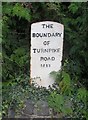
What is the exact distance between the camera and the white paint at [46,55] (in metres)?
4.15

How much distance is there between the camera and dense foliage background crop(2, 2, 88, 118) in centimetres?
396

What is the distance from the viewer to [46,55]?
419 cm

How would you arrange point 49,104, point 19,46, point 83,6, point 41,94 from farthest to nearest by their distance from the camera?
point 19,46, point 83,6, point 41,94, point 49,104

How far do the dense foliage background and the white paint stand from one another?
0.08m

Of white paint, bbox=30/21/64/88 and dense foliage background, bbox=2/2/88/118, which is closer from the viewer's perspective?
dense foliage background, bbox=2/2/88/118

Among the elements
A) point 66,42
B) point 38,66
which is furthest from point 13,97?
point 66,42

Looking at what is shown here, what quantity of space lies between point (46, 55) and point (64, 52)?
0.54 m

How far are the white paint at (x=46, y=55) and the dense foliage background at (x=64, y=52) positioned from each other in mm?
83

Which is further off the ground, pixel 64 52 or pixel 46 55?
pixel 46 55

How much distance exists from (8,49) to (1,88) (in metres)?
0.66

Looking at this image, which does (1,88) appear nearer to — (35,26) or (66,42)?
(35,26)

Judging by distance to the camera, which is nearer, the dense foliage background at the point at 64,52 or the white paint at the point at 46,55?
the dense foliage background at the point at 64,52

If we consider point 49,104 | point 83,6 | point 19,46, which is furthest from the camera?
point 19,46

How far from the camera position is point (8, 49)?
4.56 meters
